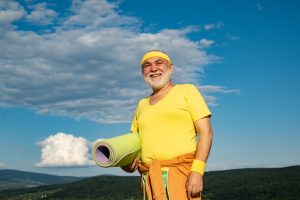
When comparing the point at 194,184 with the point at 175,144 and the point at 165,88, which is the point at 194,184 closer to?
the point at 175,144

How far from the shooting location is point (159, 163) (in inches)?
177

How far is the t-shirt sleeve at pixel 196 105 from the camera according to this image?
4441 mm

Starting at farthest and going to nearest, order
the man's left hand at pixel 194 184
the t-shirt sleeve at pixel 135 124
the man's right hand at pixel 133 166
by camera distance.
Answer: the t-shirt sleeve at pixel 135 124, the man's right hand at pixel 133 166, the man's left hand at pixel 194 184

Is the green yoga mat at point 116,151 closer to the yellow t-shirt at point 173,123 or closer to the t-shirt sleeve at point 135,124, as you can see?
the yellow t-shirt at point 173,123

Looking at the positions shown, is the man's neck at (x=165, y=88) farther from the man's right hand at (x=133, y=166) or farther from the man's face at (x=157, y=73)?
the man's right hand at (x=133, y=166)

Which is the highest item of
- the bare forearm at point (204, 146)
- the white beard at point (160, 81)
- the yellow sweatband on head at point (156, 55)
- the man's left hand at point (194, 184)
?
the yellow sweatband on head at point (156, 55)

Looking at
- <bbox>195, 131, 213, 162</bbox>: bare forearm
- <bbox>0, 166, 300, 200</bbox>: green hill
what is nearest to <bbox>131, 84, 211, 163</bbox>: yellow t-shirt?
<bbox>195, 131, 213, 162</bbox>: bare forearm

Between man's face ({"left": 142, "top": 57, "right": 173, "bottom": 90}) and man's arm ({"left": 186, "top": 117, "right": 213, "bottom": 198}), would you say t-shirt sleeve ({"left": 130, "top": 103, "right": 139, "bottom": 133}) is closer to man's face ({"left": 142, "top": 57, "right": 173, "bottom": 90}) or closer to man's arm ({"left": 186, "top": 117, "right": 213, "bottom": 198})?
man's face ({"left": 142, "top": 57, "right": 173, "bottom": 90})

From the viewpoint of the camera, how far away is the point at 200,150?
432 centimetres

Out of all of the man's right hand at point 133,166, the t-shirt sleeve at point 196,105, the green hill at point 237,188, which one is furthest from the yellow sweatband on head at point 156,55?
the green hill at point 237,188

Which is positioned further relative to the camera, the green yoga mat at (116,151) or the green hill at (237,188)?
the green hill at (237,188)

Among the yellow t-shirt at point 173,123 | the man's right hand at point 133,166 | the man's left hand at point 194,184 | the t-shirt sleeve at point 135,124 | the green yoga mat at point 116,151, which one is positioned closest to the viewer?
the man's left hand at point 194,184

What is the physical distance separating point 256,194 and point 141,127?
143770 millimetres

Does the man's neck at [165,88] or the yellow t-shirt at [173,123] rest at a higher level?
the man's neck at [165,88]
